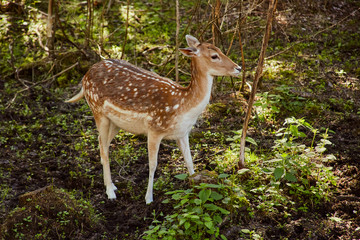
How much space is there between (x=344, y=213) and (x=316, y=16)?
6.74 metres

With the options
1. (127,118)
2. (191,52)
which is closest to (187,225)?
(127,118)

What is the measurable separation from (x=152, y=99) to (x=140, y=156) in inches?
58.7

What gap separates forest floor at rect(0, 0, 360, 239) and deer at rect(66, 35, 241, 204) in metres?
0.45

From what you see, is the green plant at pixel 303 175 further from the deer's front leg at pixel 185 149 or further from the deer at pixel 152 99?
the deer at pixel 152 99

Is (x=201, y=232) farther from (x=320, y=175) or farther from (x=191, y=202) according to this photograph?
(x=320, y=175)

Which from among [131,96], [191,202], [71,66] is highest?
[131,96]

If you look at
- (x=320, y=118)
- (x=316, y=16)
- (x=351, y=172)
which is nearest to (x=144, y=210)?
→ (x=351, y=172)

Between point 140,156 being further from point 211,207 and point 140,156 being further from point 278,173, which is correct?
point 211,207

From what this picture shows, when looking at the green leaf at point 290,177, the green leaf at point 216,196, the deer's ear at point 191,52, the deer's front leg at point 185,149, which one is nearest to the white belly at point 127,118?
the deer's front leg at point 185,149

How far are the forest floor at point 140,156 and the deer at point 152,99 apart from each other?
1.48 feet

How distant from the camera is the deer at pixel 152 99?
5363mm

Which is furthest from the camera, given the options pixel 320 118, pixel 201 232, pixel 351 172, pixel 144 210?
pixel 320 118

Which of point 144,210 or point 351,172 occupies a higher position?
point 351,172

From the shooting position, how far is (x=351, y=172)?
18.9 ft
